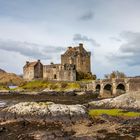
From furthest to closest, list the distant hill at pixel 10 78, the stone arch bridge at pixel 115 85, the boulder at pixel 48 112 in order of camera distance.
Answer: the distant hill at pixel 10 78 → the stone arch bridge at pixel 115 85 → the boulder at pixel 48 112

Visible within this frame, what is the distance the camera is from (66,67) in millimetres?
109562

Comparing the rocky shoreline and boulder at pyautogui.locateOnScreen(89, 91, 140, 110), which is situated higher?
boulder at pyautogui.locateOnScreen(89, 91, 140, 110)

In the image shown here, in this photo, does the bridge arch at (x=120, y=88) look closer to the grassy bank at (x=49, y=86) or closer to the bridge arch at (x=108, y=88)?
the bridge arch at (x=108, y=88)

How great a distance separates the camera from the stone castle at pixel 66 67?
4313 inches

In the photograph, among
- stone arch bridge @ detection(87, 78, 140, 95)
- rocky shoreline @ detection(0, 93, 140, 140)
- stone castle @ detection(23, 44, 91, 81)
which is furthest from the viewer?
stone castle @ detection(23, 44, 91, 81)

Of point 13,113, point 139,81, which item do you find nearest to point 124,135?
point 13,113

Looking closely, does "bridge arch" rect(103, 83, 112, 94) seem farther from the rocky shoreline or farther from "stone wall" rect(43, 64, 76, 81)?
the rocky shoreline

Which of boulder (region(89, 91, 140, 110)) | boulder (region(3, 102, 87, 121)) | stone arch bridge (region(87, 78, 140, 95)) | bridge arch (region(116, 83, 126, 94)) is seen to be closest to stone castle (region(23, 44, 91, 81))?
stone arch bridge (region(87, 78, 140, 95))

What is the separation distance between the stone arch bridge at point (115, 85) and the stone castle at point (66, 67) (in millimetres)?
12893

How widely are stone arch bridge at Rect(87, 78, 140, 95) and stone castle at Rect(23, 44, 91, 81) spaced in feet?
42.3

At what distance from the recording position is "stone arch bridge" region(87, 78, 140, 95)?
88.6m

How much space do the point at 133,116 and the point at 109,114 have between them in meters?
2.70

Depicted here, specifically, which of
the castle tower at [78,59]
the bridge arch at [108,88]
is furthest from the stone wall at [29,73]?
the bridge arch at [108,88]

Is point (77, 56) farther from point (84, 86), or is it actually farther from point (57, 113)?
point (57, 113)
